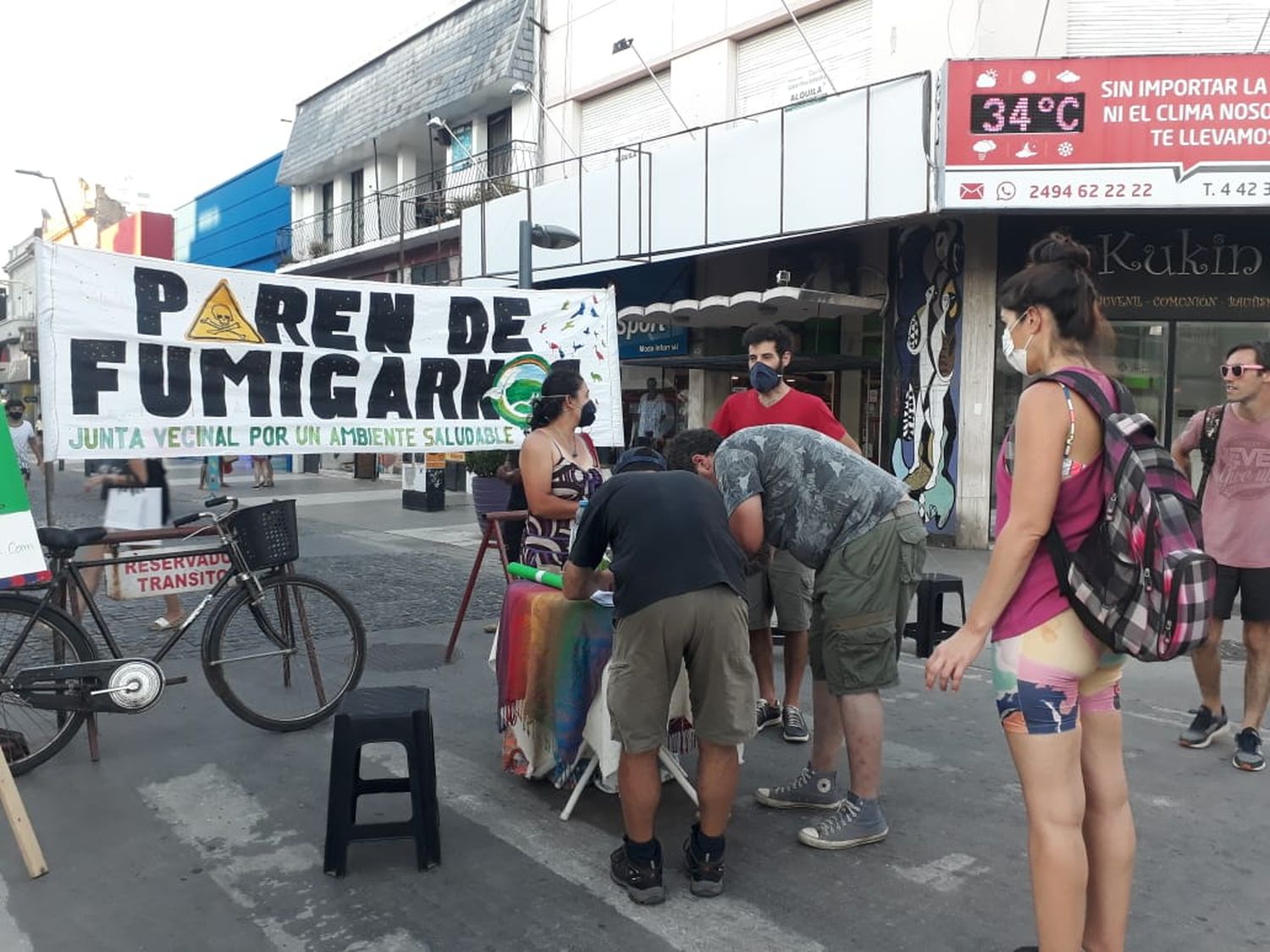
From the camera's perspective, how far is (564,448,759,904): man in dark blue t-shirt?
10.6ft

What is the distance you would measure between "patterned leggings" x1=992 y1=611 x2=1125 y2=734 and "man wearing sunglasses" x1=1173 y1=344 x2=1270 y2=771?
2.58 metres

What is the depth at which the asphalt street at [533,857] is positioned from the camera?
121 inches

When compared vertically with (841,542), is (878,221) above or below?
above

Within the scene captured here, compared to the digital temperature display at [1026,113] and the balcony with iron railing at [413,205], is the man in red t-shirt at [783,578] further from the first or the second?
the balcony with iron railing at [413,205]

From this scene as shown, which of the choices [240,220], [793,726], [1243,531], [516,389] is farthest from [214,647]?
[240,220]

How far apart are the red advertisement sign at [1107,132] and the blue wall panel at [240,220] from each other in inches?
890

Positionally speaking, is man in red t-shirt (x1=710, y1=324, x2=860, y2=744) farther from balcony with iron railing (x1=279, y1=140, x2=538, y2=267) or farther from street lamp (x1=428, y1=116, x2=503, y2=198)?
street lamp (x1=428, y1=116, x2=503, y2=198)

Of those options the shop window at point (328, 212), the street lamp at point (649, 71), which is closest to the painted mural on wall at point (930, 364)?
the street lamp at point (649, 71)

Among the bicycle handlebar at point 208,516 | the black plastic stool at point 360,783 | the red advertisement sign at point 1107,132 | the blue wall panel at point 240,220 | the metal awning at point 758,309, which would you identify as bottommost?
the black plastic stool at point 360,783

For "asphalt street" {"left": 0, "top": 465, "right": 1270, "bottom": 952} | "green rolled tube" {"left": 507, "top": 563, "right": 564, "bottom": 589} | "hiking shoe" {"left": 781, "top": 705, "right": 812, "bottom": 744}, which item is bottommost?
"asphalt street" {"left": 0, "top": 465, "right": 1270, "bottom": 952}

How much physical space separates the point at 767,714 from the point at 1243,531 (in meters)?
2.49

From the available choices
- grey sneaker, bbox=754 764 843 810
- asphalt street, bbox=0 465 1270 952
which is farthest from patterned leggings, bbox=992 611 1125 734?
grey sneaker, bbox=754 764 843 810

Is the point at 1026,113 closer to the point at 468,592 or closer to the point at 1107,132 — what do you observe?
the point at 1107,132

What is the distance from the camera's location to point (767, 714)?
511 cm
